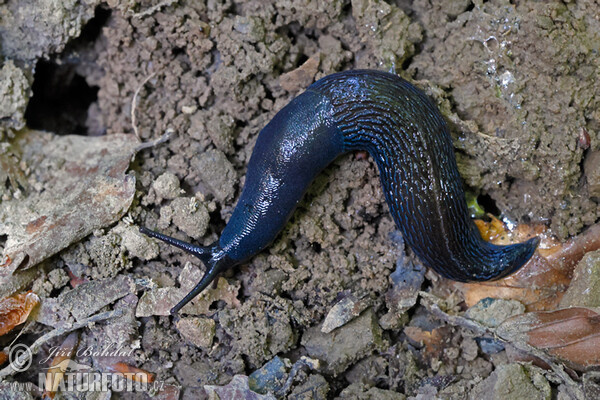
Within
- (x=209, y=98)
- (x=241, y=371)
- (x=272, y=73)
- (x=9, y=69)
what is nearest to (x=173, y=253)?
(x=241, y=371)

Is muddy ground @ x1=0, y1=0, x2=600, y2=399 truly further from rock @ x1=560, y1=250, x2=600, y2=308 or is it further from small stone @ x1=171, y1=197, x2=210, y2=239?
rock @ x1=560, y1=250, x2=600, y2=308

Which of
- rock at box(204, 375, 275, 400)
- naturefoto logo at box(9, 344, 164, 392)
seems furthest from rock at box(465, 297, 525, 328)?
naturefoto logo at box(9, 344, 164, 392)

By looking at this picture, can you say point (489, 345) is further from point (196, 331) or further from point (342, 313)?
point (196, 331)

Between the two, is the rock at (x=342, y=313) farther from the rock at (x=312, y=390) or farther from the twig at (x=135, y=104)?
the twig at (x=135, y=104)

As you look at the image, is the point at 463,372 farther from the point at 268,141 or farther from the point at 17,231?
the point at 17,231

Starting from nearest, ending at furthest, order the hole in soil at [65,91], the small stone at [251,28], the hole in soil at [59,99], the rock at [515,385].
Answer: the rock at [515,385] → the small stone at [251,28] → the hole in soil at [65,91] → the hole in soil at [59,99]

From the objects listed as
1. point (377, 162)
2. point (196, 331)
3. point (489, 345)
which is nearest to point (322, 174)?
point (377, 162)

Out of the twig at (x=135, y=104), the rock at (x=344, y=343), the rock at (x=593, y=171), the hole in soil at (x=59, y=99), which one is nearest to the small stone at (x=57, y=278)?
the twig at (x=135, y=104)
